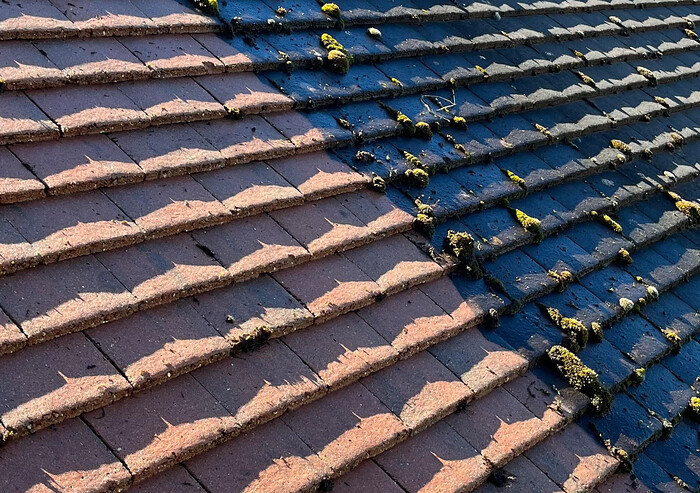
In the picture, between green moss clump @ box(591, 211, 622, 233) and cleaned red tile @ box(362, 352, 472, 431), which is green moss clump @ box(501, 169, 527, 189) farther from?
cleaned red tile @ box(362, 352, 472, 431)

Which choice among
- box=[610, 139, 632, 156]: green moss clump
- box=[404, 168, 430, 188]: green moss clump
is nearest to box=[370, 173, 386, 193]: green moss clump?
box=[404, 168, 430, 188]: green moss clump

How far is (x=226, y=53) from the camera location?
13.6ft

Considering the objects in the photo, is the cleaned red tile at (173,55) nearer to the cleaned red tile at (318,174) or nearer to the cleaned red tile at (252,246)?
the cleaned red tile at (318,174)

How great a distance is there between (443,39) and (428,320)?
2.51 metres

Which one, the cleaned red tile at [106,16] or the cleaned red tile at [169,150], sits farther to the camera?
the cleaned red tile at [106,16]

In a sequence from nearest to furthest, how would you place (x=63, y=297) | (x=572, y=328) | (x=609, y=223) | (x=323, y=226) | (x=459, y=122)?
(x=63, y=297), (x=323, y=226), (x=572, y=328), (x=459, y=122), (x=609, y=223)

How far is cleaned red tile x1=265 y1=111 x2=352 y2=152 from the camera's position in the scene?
158 inches

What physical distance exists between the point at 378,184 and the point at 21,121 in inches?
70.7

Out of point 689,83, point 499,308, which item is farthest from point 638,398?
point 689,83

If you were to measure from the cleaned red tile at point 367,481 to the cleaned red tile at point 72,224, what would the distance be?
1221 millimetres

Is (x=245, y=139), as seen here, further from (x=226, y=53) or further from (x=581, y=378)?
(x=581, y=378)

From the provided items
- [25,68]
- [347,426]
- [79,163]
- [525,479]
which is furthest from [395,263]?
[25,68]

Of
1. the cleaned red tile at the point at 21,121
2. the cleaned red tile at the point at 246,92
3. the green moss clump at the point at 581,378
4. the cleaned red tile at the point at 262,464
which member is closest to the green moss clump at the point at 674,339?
the green moss clump at the point at 581,378

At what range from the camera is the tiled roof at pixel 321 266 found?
2689mm
